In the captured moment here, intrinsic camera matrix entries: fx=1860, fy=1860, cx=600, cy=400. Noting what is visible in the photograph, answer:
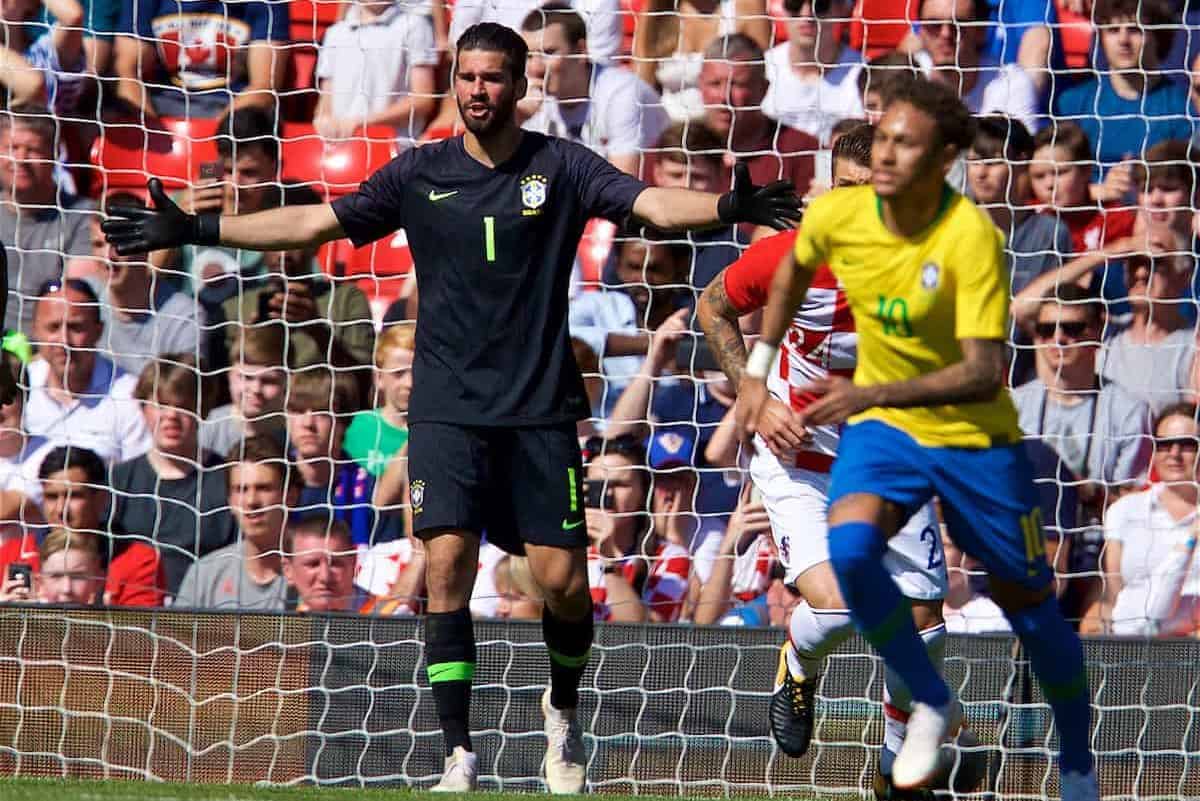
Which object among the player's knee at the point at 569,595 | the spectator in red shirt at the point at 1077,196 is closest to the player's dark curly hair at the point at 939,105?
the player's knee at the point at 569,595

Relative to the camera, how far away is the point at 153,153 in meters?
9.06

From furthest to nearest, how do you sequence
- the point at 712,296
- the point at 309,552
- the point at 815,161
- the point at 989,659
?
the point at 815,161 < the point at 309,552 < the point at 989,659 < the point at 712,296

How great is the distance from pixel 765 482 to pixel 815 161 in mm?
2751

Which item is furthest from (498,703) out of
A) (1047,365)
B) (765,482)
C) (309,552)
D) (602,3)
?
(602,3)

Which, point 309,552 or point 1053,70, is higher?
point 1053,70

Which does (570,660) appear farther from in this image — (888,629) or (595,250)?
(595,250)

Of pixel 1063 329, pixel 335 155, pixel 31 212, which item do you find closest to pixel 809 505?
pixel 1063 329

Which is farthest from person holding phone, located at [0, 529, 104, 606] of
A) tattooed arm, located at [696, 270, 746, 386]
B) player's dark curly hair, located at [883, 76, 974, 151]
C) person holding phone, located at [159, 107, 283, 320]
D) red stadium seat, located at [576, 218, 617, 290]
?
player's dark curly hair, located at [883, 76, 974, 151]

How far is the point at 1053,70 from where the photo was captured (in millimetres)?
8828

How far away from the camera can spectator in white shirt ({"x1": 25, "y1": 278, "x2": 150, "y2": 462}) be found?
852 cm

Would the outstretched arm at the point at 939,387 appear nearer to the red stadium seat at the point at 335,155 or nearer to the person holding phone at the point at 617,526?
the person holding phone at the point at 617,526

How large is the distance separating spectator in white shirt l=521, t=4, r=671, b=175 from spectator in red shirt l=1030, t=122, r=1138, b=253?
5.82ft

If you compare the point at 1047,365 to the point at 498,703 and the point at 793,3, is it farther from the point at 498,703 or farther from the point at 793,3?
the point at 498,703

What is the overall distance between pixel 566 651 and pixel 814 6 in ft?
13.1
